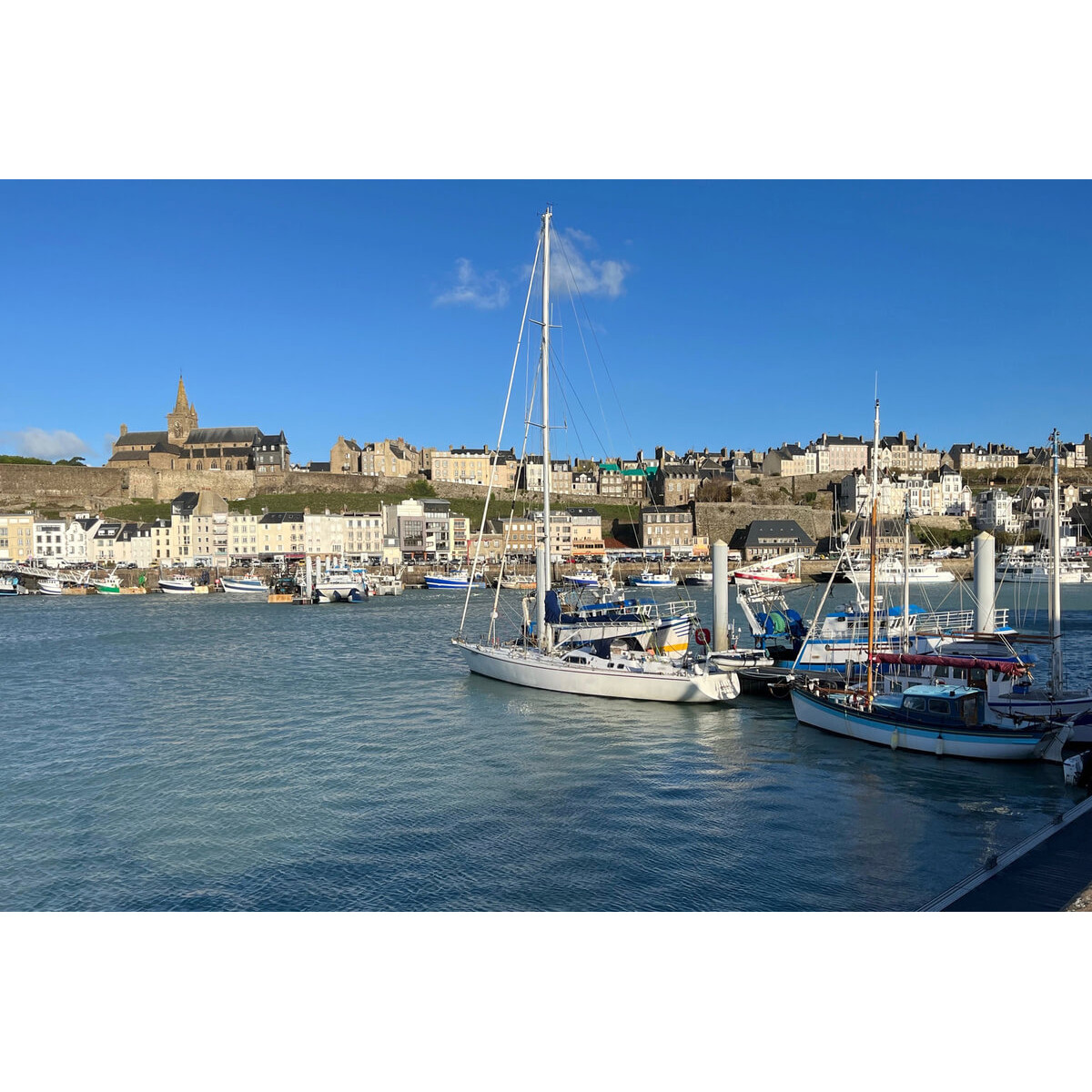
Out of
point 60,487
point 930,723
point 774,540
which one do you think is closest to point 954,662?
point 930,723

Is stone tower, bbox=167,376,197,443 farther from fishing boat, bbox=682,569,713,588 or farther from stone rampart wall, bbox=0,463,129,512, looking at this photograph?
fishing boat, bbox=682,569,713,588

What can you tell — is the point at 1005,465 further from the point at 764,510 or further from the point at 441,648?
the point at 441,648

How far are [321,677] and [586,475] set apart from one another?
66.3m

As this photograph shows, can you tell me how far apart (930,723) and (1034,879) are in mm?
5324

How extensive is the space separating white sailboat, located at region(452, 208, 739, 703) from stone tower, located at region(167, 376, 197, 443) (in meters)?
70.2

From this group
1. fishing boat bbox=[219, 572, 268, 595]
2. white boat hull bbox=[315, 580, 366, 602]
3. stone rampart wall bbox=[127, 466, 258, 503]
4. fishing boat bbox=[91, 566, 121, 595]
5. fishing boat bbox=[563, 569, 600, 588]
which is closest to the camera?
white boat hull bbox=[315, 580, 366, 602]

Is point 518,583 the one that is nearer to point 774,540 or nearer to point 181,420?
point 774,540

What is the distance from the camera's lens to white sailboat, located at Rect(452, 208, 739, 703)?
14.0 meters

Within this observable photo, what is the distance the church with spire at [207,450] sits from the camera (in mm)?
73250

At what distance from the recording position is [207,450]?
74.1 metres

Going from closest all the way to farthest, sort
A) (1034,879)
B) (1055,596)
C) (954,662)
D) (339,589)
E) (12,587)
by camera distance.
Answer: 1. (1034,879)
2. (954,662)
3. (1055,596)
4. (339,589)
5. (12,587)

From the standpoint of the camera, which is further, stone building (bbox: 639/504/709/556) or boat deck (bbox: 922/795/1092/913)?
stone building (bbox: 639/504/709/556)

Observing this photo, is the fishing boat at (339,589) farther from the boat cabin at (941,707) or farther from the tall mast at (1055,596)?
the tall mast at (1055,596)

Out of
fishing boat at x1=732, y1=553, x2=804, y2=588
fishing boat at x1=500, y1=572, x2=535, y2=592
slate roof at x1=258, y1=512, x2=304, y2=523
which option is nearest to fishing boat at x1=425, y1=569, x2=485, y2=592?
fishing boat at x1=500, y1=572, x2=535, y2=592
